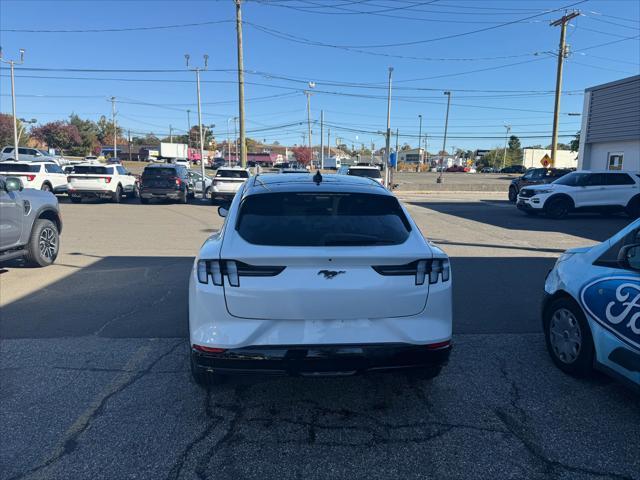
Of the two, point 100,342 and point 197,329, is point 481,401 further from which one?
point 100,342

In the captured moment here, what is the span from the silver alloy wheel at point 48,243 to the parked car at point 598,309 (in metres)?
7.79

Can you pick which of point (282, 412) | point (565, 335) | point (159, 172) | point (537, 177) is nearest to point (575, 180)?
point (537, 177)

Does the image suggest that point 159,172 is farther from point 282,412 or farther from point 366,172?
point 282,412

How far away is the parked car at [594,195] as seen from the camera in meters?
17.2

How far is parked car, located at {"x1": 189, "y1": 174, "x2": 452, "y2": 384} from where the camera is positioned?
10.1 ft

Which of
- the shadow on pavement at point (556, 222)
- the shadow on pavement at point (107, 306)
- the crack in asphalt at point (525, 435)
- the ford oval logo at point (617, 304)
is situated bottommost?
the shadow on pavement at point (107, 306)

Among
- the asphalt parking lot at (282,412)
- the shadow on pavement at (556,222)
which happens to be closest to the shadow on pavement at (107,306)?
the asphalt parking lot at (282,412)

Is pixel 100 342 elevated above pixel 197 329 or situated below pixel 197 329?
below

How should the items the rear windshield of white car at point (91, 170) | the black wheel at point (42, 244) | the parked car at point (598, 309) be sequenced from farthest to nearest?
the rear windshield of white car at point (91, 170), the black wheel at point (42, 244), the parked car at point (598, 309)

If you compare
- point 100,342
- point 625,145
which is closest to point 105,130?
point 625,145

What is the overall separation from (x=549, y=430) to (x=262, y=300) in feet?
7.04

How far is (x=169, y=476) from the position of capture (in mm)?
2797

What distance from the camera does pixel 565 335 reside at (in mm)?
4195

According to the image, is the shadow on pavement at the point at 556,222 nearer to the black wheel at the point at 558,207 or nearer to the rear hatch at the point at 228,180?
the black wheel at the point at 558,207
